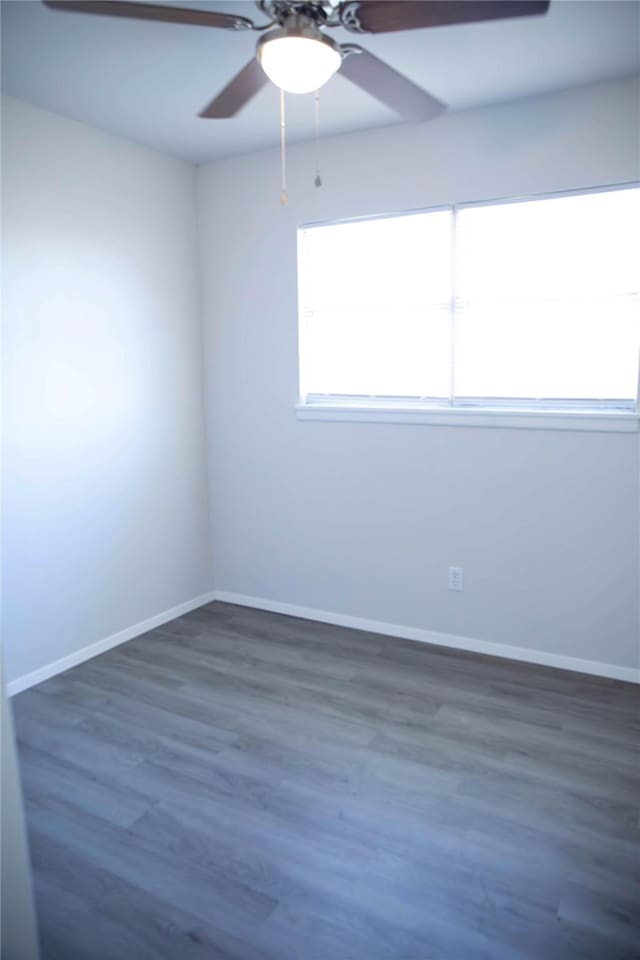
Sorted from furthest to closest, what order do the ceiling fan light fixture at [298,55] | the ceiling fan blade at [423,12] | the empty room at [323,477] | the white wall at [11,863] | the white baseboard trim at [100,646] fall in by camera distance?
the white baseboard trim at [100,646]
the empty room at [323,477]
the ceiling fan light fixture at [298,55]
the ceiling fan blade at [423,12]
the white wall at [11,863]

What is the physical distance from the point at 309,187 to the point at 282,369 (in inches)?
39.3

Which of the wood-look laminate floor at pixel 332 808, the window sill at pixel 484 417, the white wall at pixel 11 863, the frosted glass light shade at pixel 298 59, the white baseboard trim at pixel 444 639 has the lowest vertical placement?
the wood-look laminate floor at pixel 332 808

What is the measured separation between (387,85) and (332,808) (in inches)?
93.5

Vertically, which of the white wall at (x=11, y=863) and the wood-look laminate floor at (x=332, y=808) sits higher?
the white wall at (x=11, y=863)

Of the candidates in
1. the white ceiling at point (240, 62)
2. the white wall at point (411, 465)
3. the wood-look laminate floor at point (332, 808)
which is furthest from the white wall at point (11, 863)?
the white wall at point (411, 465)

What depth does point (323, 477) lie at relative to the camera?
3.81 meters

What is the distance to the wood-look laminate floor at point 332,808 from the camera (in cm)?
177

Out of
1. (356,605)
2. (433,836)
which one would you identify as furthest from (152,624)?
(433,836)

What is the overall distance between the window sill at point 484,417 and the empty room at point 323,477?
0.02 m

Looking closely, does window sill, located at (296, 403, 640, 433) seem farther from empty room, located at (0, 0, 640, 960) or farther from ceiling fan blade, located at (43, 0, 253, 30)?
ceiling fan blade, located at (43, 0, 253, 30)

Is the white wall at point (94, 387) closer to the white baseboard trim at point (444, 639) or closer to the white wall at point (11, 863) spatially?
the white baseboard trim at point (444, 639)

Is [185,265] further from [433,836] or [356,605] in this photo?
[433,836]

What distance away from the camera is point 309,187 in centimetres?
362

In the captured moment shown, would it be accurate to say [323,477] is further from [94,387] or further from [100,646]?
[100,646]
